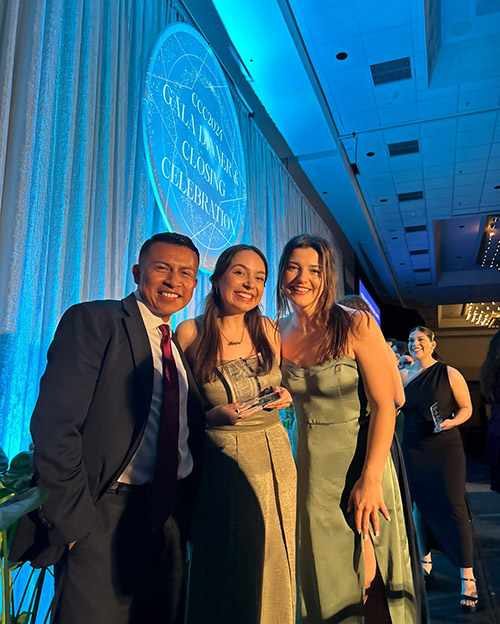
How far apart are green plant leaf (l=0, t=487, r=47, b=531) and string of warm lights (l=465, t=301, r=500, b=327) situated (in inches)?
680

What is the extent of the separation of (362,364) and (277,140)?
457cm

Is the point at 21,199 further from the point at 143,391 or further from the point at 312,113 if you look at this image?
the point at 312,113

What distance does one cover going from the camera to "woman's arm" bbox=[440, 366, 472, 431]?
9.80 feet

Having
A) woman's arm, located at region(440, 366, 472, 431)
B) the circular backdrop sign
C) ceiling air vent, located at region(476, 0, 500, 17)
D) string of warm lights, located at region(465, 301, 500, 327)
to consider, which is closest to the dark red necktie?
the circular backdrop sign

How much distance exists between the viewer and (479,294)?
47.9 ft

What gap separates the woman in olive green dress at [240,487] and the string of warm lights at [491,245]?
31.0 ft

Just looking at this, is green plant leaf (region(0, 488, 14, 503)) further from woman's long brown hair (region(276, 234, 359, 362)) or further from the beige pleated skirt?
woman's long brown hair (region(276, 234, 359, 362))

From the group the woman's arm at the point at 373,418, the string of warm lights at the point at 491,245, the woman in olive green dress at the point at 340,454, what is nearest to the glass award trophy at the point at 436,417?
the woman in olive green dress at the point at 340,454

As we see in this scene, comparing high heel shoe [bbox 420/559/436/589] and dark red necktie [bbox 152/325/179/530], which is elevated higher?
dark red necktie [bbox 152/325/179/530]

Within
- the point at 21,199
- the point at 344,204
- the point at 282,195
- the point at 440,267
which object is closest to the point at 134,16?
the point at 21,199

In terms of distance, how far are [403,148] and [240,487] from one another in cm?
594

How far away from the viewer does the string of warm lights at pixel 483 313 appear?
16422 millimetres

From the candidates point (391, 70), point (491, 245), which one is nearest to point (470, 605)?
point (391, 70)

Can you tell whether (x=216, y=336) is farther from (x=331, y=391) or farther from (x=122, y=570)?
(x=122, y=570)
